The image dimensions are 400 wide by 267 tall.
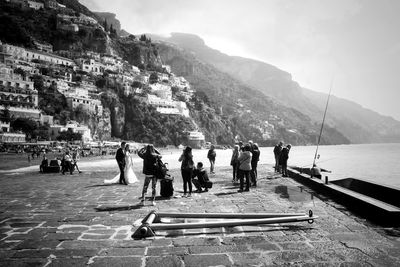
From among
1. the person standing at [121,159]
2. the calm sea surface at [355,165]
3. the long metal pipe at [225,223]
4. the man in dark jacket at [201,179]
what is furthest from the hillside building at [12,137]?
the long metal pipe at [225,223]

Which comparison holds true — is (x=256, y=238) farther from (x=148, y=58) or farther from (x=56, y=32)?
(x=148, y=58)

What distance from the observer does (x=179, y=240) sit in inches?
173

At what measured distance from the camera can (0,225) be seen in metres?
5.14

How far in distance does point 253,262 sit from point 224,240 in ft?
2.86

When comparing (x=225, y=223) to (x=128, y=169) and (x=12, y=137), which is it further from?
(x=12, y=137)

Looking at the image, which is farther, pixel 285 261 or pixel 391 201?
pixel 391 201

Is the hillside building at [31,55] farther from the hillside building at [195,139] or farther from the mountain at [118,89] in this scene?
the hillside building at [195,139]

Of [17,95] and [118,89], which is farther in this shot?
[118,89]

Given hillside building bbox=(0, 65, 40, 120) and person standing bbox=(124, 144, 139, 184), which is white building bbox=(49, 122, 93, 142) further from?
person standing bbox=(124, 144, 139, 184)

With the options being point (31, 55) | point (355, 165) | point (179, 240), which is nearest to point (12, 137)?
point (31, 55)

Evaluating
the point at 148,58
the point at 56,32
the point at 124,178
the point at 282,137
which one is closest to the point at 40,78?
the point at 56,32

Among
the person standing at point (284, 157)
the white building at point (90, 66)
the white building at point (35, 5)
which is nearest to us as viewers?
the person standing at point (284, 157)

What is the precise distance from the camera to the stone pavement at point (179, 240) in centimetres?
365

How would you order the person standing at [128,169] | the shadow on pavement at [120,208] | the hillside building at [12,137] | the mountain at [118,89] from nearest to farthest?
the shadow on pavement at [120,208] < the person standing at [128,169] < the hillside building at [12,137] < the mountain at [118,89]
